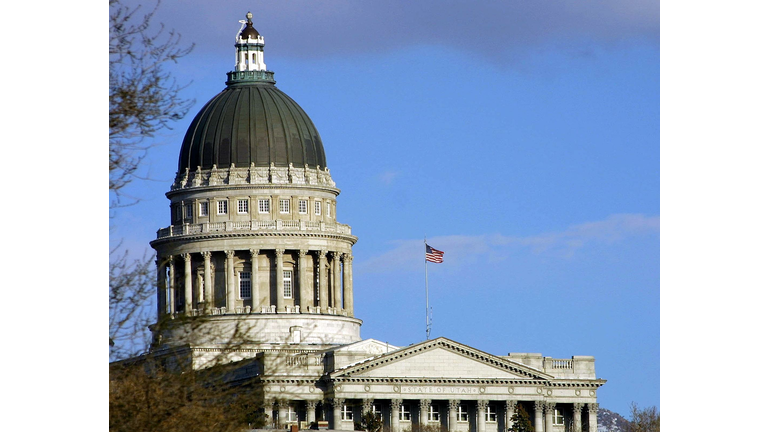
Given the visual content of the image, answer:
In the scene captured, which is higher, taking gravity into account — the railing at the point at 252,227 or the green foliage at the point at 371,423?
the railing at the point at 252,227

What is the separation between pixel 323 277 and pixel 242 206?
9013 millimetres

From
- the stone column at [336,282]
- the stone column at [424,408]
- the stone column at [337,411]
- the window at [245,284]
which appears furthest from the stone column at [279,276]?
the stone column at [337,411]

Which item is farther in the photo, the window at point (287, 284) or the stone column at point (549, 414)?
the window at point (287, 284)

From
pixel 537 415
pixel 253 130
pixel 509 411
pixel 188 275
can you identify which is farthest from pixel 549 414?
pixel 253 130

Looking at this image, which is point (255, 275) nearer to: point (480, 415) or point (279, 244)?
point (279, 244)

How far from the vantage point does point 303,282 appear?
15438cm

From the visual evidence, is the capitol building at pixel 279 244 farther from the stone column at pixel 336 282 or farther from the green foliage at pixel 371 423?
the green foliage at pixel 371 423

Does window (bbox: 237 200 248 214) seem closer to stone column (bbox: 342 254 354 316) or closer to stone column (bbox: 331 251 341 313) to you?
stone column (bbox: 331 251 341 313)

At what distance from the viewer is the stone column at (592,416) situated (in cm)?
13912

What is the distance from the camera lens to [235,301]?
15112 centimetres

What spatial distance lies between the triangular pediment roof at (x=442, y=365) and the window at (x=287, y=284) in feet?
68.5
